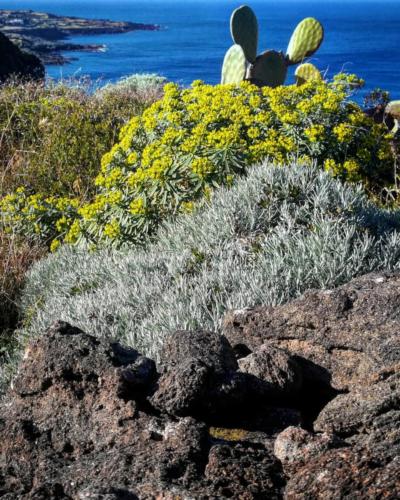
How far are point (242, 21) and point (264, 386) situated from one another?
26.6 ft

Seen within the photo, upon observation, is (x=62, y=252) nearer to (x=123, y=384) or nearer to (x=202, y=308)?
(x=202, y=308)

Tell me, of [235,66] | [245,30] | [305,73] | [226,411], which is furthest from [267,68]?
[226,411]

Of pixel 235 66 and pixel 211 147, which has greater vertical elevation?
pixel 235 66

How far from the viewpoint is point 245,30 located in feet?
32.9

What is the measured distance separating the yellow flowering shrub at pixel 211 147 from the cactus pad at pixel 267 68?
2928 mm

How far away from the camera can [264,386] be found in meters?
2.72

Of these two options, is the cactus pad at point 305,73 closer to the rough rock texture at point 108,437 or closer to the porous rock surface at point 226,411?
the porous rock surface at point 226,411

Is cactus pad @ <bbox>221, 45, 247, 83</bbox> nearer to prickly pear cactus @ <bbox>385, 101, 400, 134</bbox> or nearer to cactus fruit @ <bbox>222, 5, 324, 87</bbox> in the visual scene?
cactus fruit @ <bbox>222, 5, 324, 87</bbox>

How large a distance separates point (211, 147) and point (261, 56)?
4.29 m

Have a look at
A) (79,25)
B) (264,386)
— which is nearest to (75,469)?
(264,386)

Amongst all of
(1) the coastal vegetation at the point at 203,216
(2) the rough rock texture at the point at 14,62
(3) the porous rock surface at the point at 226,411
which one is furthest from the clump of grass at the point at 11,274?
(2) the rough rock texture at the point at 14,62

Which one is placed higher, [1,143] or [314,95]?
[314,95]

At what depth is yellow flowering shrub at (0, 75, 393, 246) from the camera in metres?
5.38

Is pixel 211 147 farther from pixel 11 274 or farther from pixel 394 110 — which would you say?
pixel 394 110
